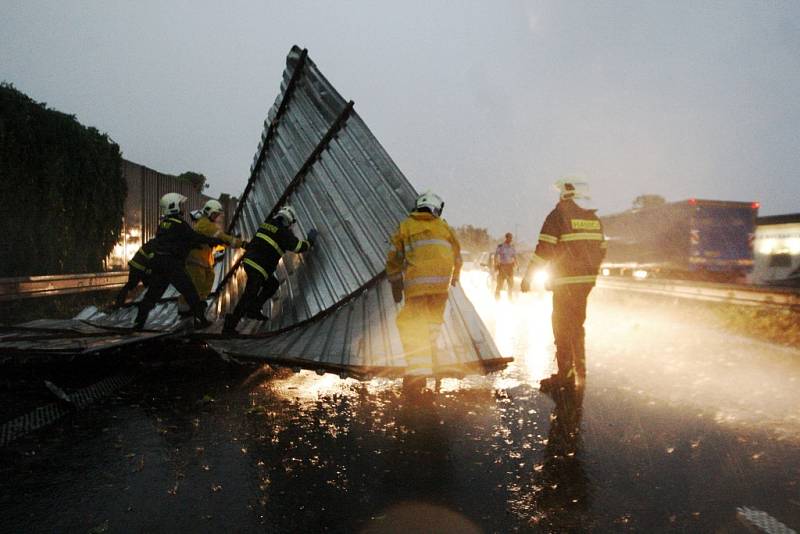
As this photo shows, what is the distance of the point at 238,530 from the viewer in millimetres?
2416

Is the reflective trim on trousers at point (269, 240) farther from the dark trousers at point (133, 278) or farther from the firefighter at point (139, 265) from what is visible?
the dark trousers at point (133, 278)

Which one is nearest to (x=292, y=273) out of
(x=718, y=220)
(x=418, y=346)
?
(x=418, y=346)

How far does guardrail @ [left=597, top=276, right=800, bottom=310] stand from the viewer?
316 inches

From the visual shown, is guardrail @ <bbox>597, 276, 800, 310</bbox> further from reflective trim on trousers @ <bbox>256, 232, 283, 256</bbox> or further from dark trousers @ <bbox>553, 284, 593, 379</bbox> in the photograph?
reflective trim on trousers @ <bbox>256, 232, 283, 256</bbox>

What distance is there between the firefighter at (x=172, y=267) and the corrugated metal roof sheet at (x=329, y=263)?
0.47m

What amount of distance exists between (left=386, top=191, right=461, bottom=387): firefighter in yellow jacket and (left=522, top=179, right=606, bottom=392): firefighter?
41.2 inches

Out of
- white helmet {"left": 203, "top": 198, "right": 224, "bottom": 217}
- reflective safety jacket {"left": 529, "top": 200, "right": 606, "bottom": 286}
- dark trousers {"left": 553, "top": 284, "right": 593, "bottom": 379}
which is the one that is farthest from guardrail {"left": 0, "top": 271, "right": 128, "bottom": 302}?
dark trousers {"left": 553, "top": 284, "right": 593, "bottom": 379}

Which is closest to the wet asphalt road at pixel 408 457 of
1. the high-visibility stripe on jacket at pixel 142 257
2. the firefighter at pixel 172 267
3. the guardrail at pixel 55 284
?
the firefighter at pixel 172 267

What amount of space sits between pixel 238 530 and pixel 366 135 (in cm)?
558

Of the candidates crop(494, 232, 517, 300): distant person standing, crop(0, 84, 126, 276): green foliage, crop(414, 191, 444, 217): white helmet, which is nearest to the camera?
crop(414, 191, 444, 217): white helmet

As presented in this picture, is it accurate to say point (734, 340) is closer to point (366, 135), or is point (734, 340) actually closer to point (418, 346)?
point (418, 346)

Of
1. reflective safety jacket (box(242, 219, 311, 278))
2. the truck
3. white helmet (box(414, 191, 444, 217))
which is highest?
the truck

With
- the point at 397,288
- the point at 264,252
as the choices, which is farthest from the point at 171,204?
the point at 397,288

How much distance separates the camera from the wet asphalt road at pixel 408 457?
2566 mm
